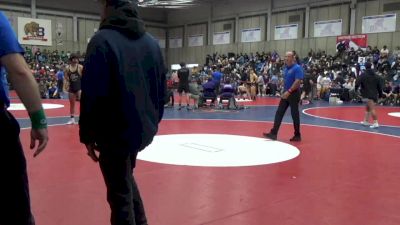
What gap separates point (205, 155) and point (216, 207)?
2.31 m

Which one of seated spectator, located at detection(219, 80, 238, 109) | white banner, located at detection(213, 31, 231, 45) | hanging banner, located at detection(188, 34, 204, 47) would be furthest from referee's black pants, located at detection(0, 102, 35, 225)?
hanging banner, located at detection(188, 34, 204, 47)

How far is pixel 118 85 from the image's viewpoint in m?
2.34

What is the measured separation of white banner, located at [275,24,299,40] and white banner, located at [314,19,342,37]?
1671 millimetres

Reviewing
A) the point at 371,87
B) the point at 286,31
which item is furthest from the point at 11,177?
the point at 286,31

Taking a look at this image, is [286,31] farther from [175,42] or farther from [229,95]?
[229,95]

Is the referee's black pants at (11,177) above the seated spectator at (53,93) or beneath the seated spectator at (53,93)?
above

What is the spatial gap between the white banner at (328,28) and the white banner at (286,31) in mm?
1671

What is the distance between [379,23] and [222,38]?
44.4ft

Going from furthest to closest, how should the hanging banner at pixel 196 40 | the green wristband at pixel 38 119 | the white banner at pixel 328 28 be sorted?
the hanging banner at pixel 196 40, the white banner at pixel 328 28, the green wristband at pixel 38 119

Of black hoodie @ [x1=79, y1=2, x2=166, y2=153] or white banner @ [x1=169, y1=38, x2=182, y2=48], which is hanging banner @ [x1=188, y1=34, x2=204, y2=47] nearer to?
white banner @ [x1=169, y1=38, x2=182, y2=48]

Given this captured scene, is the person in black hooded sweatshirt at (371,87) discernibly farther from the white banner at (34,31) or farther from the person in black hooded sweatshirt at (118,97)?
the white banner at (34,31)

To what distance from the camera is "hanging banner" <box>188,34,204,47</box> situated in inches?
1454

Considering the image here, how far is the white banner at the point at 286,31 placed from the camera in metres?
29.2

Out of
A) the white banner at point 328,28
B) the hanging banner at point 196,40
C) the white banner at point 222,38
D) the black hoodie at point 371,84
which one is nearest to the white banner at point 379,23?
the white banner at point 328,28
